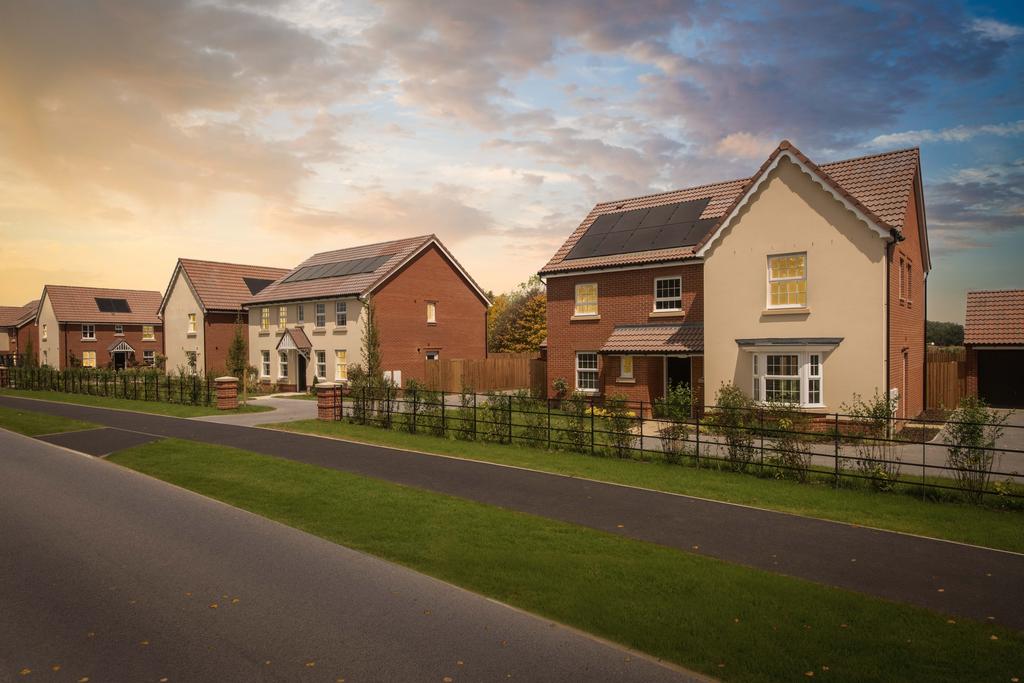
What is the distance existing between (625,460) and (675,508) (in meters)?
4.78

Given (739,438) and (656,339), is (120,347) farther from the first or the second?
(739,438)

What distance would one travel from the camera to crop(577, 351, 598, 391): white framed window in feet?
95.8

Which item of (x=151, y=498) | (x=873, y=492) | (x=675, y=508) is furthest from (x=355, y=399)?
(x=873, y=492)

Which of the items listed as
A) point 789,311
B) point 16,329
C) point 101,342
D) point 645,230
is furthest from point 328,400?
point 16,329

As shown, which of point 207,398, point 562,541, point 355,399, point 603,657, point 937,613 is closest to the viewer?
point 603,657

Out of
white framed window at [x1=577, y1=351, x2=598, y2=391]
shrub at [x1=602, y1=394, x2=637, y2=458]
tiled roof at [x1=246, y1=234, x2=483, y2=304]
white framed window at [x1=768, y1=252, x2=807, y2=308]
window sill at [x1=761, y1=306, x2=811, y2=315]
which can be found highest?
tiled roof at [x1=246, y1=234, x2=483, y2=304]

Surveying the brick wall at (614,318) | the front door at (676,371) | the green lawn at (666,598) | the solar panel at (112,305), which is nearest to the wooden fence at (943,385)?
the front door at (676,371)

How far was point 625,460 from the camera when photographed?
1617 centimetres

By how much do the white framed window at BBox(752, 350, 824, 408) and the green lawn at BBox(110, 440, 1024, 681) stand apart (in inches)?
529

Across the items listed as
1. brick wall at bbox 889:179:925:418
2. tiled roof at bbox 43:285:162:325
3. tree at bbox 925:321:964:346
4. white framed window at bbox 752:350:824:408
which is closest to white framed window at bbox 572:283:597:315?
white framed window at bbox 752:350:824:408

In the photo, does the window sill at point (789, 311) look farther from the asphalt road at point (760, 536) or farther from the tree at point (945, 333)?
the tree at point (945, 333)

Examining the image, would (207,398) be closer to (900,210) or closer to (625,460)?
(625,460)

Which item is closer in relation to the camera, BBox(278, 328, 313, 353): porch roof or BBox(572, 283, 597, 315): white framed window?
BBox(572, 283, 597, 315): white framed window

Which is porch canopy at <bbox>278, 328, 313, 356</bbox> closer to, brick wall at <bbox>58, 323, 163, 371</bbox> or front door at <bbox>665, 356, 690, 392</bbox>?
front door at <bbox>665, 356, 690, 392</bbox>
